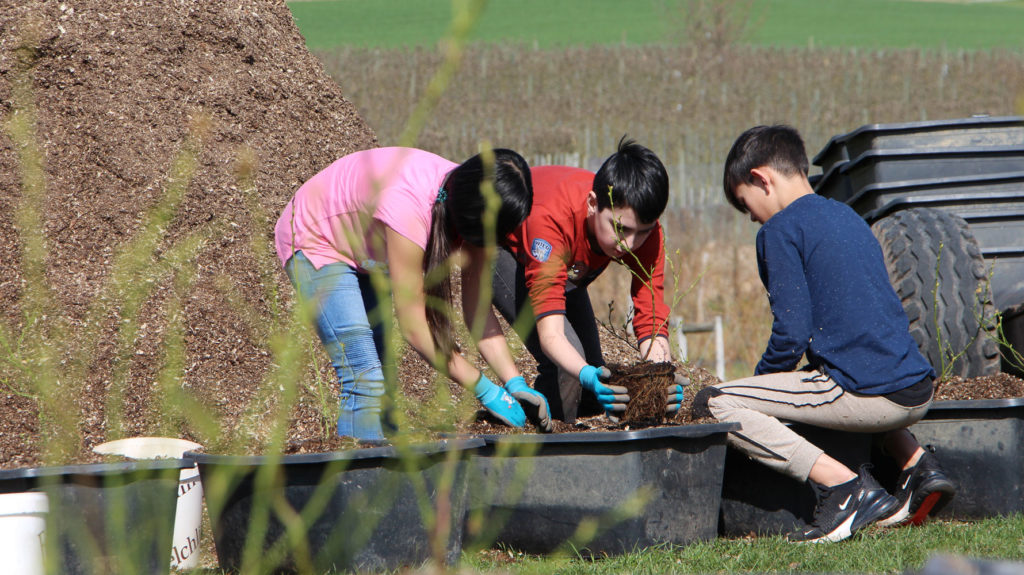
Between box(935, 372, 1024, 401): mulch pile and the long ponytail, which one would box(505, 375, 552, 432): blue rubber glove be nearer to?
the long ponytail

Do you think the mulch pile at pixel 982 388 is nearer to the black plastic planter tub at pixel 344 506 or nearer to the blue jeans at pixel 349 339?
the black plastic planter tub at pixel 344 506

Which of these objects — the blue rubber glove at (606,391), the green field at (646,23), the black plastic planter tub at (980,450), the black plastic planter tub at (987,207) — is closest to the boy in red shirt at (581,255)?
the blue rubber glove at (606,391)

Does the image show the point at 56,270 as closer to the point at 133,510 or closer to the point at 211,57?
the point at 211,57

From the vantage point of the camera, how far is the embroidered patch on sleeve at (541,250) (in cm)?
272

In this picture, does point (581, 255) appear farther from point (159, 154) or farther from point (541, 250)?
point (159, 154)

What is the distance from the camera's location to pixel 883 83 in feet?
73.4

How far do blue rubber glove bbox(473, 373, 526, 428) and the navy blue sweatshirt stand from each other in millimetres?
753

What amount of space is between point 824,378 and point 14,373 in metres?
2.83

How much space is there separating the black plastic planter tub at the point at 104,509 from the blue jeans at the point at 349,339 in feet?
1.66

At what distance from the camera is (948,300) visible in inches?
131

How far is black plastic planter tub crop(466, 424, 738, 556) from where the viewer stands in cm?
236

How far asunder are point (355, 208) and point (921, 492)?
5.81ft

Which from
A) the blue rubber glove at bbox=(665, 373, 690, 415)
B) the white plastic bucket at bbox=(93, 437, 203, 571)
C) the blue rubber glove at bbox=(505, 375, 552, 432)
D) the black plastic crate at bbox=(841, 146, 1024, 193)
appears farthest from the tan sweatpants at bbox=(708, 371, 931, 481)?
the black plastic crate at bbox=(841, 146, 1024, 193)

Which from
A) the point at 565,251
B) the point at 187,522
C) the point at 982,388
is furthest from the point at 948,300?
the point at 187,522
